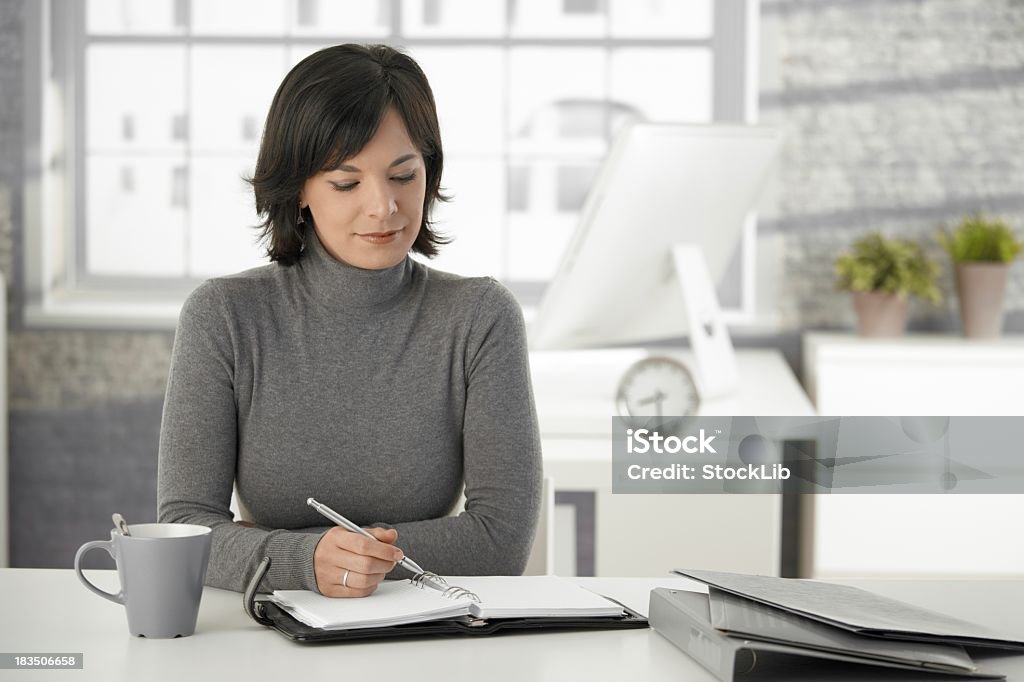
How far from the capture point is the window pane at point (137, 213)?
402 centimetres

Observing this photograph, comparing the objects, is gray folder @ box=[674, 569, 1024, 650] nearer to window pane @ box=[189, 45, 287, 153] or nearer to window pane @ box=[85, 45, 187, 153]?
window pane @ box=[189, 45, 287, 153]

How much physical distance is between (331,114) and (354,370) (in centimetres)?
35

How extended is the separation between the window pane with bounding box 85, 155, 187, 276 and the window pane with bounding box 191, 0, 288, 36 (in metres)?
0.47

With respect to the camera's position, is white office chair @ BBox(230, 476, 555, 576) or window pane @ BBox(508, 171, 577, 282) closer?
white office chair @ BBox(230, 476, 555, 576)

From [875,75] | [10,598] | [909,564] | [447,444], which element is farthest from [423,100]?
[875,75]

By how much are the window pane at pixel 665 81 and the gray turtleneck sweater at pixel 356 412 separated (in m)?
2.30

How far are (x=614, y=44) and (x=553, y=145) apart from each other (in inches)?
14.7

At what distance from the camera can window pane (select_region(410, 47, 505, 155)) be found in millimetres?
3893

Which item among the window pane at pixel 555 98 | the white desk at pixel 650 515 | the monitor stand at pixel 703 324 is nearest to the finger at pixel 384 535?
the white desk at pixel 650 515

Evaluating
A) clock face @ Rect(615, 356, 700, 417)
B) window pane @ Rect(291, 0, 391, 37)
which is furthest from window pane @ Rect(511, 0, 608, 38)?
clock face @ Rect(615, 356, 700, 417)

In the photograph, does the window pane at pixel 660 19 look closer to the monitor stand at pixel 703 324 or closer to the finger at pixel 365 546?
the monitor stand at pixel 703 324

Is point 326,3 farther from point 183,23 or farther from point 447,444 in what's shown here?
point 447,444

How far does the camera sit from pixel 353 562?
120 cm

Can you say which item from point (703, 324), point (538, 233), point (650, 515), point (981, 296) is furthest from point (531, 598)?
point (538, 233)
